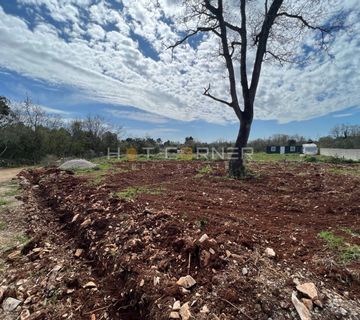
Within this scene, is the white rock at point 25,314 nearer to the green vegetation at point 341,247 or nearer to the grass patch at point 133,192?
the grass patch at point 133,192

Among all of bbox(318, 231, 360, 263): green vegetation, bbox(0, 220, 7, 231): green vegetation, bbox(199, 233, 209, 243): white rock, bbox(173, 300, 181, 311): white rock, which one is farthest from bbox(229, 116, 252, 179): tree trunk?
bbox(173, 300, 181, 311): white rock

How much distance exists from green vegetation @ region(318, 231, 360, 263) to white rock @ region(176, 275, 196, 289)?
1435 millimetres

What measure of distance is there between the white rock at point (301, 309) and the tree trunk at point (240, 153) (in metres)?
5.81

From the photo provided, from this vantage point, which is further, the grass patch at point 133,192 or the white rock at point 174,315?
the grass patch at point 133,192

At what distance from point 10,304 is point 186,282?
1630mm

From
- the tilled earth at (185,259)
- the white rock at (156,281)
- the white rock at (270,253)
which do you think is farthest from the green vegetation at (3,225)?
the white rock at (270,253)

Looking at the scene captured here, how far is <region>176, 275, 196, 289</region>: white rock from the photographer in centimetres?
222

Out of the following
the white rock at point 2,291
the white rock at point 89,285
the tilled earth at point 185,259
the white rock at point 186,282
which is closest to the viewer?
the tilled earth at point 185,259

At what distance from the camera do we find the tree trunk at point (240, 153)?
783 centimetres

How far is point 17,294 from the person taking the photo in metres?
2.54

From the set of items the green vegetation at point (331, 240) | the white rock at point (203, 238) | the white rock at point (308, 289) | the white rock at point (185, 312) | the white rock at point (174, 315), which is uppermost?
the white rock at point (203, 238)

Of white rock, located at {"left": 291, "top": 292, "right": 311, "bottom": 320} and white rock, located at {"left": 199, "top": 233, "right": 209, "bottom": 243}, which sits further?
white rock, located at {"left": 199, "top": 233, "right": 209, "bottom": 243}

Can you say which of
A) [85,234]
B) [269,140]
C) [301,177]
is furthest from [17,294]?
[269,140]

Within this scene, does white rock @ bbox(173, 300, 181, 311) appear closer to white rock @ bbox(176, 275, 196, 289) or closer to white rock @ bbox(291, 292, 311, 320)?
white rock @ bbox(176, 275, 196, 289)
